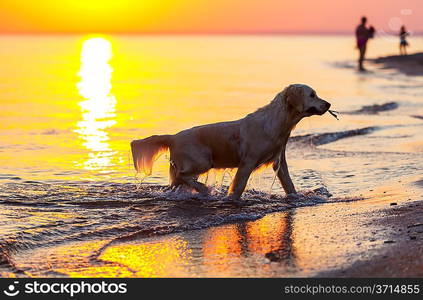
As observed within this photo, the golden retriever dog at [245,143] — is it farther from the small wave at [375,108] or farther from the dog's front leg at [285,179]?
the small wave at [375,108]

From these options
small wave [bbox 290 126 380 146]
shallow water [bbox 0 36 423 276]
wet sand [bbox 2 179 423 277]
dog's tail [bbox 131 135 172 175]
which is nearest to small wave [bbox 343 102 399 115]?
shallow water [bbox 0 36 423 276]

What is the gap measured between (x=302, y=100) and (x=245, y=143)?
2.84 feet

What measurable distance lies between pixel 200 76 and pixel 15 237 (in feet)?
93.3

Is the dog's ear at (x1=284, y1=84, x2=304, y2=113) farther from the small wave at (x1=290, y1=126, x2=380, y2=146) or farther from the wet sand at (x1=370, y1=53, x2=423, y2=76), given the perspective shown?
the wet sand at (x1=370, y1=53, x2=423, y2=76)

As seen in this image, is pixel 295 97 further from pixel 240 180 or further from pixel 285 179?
pixel 240 180

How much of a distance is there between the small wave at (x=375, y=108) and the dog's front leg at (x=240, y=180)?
10496 mm

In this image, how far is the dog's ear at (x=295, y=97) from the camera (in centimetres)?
930

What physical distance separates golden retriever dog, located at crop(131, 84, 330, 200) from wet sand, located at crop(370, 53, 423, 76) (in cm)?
2659

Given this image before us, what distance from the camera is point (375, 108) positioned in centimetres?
2048

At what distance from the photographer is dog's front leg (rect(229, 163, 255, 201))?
374 inches

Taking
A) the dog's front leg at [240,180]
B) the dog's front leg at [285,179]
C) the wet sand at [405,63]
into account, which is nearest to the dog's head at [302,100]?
the dog's front leg at [285,179]

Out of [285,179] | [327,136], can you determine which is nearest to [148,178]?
[285,179]

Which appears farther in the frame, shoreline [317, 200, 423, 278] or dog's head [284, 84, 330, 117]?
dog's head [284, 84, 330, 117]

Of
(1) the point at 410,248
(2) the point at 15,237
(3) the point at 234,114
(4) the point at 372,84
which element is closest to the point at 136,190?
(2) the point at 15,237
